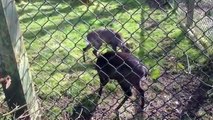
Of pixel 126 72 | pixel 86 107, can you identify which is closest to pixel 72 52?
pixel 86 107

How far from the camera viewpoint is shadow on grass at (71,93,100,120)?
3.89 meters

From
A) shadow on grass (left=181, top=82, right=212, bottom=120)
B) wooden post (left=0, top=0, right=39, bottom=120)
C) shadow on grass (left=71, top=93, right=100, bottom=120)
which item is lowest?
shadow on grass (left=71, top=93, right=100, bottom=120)

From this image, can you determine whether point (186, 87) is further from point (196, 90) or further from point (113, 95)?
point (113, 95)

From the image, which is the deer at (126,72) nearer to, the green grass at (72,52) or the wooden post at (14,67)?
the green grass at (72,52)

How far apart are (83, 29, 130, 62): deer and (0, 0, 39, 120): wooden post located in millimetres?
2073

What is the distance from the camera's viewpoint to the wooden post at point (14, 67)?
2588mm

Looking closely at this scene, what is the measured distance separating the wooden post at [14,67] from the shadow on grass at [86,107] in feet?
2.67

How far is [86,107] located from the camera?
4078mm

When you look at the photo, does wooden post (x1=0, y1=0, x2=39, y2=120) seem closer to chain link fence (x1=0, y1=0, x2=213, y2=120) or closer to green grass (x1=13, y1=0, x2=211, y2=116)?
chain link fence (x1=0, y1=0, x2=213, y2=120)

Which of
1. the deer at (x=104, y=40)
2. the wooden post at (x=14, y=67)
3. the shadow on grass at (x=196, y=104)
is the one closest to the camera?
the wooden post at (x=14, y=67)

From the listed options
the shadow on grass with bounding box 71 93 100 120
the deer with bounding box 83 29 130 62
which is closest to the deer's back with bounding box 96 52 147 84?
the shadow on grass with bounding box 71 93 100 120

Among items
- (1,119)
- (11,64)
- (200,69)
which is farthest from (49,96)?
(200,69)

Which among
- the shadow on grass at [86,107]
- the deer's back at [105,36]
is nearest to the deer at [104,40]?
the deer's back at [105,36]

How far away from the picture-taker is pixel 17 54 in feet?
8.97
